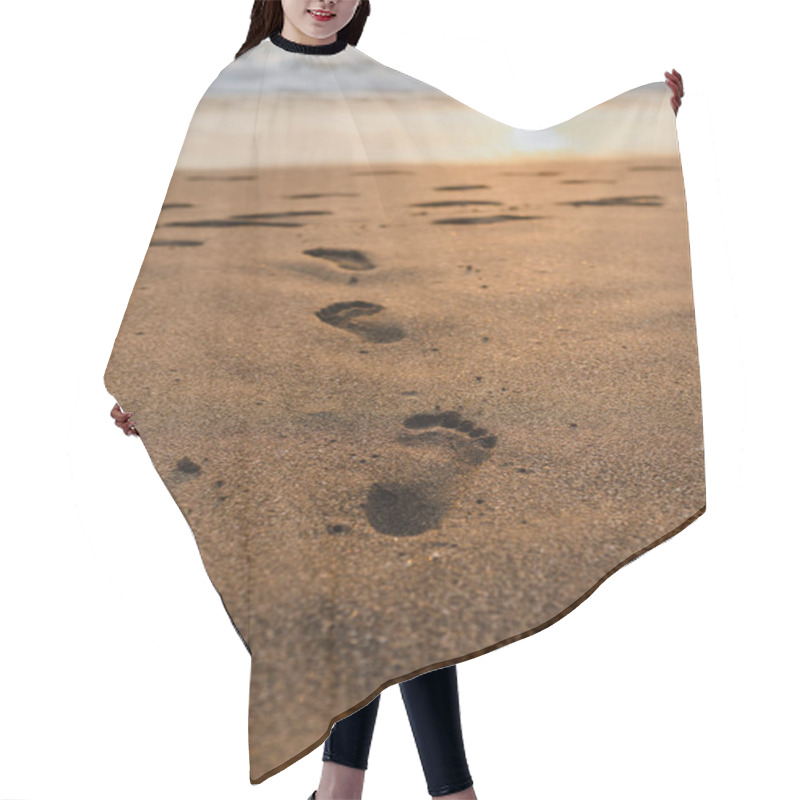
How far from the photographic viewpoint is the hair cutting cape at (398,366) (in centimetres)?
210

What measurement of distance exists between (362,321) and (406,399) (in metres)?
0.20

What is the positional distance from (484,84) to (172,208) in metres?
0.66

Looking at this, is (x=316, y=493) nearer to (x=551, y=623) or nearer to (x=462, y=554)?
(x=462, y=554)

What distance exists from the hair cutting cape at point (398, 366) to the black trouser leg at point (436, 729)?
0.37 meters

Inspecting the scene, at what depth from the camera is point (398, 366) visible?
2410mm

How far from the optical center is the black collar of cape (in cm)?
254

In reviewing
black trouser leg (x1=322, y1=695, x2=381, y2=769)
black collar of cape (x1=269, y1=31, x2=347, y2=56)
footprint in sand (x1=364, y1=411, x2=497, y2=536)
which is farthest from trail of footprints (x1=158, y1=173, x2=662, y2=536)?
black trouser leg (x1=322, y1=695, x2=381, y2=769)

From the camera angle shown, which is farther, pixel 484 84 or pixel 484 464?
pixel 484 84

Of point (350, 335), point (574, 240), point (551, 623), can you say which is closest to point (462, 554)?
point (551, 623)

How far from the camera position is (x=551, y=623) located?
6.83ft

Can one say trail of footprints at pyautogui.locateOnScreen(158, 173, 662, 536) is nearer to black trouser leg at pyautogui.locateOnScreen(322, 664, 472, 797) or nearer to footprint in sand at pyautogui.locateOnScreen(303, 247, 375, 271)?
footprint in sand at pyautogui.locateOnScreen(303, 247, 375, 271)

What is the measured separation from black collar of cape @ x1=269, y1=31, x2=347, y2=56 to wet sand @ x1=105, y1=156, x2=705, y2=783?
23 centimetres

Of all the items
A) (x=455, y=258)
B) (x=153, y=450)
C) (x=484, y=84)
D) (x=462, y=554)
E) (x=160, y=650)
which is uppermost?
(x=484, y=84)

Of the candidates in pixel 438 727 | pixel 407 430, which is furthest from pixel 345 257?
pixel 438 727
